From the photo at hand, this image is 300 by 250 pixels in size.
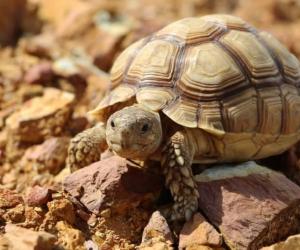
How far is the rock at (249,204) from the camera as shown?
3.11 m

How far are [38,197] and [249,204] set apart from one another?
1.30m

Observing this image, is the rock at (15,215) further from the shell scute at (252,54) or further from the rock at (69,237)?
the shell scute at (252,54)

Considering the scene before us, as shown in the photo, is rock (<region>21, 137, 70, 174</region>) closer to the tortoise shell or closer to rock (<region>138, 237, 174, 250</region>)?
the tortoise shell

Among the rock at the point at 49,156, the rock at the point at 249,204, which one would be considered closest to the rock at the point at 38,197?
the rock at the point at 49,156

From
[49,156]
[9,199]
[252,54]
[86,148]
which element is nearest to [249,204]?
[252,54]

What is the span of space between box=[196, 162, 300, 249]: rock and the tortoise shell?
11.9 inches

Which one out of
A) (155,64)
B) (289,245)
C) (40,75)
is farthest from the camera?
(40,75)

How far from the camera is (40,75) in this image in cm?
548

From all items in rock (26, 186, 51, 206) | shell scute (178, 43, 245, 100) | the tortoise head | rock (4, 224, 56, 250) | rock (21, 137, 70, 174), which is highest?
shell scute (178, 43, 245, 100)

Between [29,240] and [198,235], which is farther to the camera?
[198,235]

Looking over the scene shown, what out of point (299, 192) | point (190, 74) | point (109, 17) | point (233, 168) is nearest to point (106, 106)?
point (190, 74)

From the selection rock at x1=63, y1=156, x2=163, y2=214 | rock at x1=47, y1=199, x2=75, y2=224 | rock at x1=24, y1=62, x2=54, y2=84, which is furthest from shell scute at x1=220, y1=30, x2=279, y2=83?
rock at x1=24, y1=62, x2=54, y2=84

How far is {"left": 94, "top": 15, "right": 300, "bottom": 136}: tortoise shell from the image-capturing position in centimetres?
350

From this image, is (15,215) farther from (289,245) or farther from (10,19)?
(10,19)
